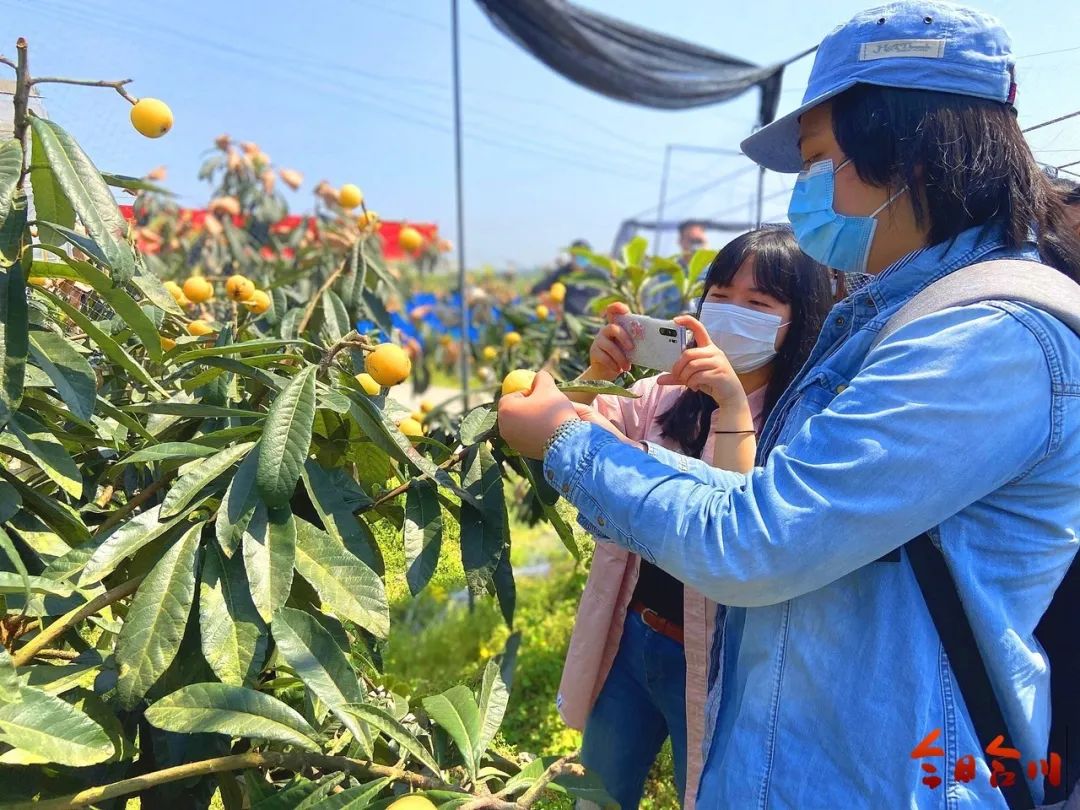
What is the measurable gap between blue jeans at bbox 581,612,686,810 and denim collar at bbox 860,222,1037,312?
0.74 meters

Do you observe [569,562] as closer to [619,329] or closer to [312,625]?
[619,329]

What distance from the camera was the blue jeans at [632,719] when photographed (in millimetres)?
1380

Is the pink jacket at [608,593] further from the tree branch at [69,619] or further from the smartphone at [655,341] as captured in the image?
the tree branch at [69,619]

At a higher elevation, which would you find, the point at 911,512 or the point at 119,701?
the point at 911,512

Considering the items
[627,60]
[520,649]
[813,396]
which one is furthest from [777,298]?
[627,60]

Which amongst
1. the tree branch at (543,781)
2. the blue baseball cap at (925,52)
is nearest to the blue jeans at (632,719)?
the tree branch at (543,781)

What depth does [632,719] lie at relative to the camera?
144cm

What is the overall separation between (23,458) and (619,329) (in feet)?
2.57

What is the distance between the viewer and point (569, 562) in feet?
13.0

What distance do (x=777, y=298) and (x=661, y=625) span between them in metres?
0.55

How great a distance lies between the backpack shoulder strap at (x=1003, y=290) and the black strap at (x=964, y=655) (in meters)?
0.20

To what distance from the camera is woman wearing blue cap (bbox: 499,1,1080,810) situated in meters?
0.66

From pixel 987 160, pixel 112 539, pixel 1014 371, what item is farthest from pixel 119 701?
pixel 987 160

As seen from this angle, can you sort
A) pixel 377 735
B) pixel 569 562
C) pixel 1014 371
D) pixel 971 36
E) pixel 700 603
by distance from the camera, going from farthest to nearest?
pixel 569 562
pixel 700 603
pixel 377 735
pixel 971 36
pixel 1014 371
